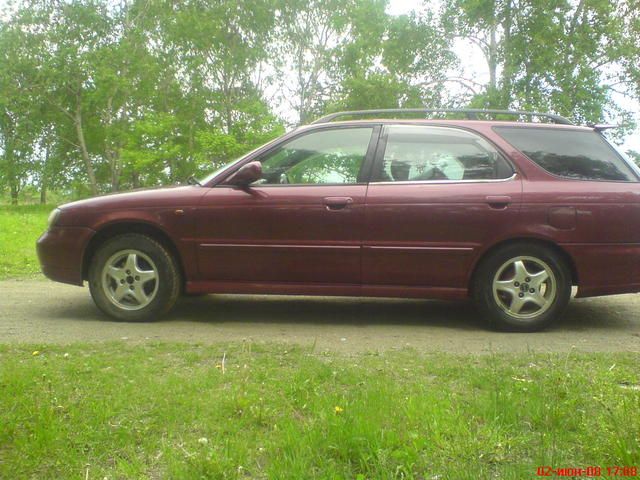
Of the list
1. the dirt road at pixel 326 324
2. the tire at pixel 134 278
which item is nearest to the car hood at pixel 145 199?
the tire at pixel 134 278

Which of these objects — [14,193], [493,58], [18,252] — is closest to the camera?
[18,252]

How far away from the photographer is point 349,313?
546 centimetres

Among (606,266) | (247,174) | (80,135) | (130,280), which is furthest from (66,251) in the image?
(80,135)

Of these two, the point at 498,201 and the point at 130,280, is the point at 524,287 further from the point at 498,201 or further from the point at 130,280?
the point at 130,280

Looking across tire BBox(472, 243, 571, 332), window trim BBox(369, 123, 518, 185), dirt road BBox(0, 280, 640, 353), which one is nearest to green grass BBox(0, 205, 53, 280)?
dirt road BBox(0, 280, 640, 353)

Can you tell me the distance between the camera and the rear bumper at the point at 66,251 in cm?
504

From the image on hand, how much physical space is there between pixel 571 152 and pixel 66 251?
4239mm

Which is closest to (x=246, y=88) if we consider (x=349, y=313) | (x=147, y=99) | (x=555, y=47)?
(x=147, y=99)

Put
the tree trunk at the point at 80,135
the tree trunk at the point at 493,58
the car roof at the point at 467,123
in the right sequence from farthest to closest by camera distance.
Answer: the tree trunk at the point at 80,135
the tree trunk at the point at 493,58
the car roof at the point at 467,123

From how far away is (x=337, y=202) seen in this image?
190 inches

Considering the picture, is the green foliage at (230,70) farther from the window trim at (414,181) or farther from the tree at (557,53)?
the window trim at (414,181)

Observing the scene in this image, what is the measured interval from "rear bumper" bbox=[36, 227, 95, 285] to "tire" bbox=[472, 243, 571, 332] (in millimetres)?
3283

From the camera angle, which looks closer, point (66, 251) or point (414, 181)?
point (414, 181)

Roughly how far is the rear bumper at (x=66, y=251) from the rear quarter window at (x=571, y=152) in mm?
3573
